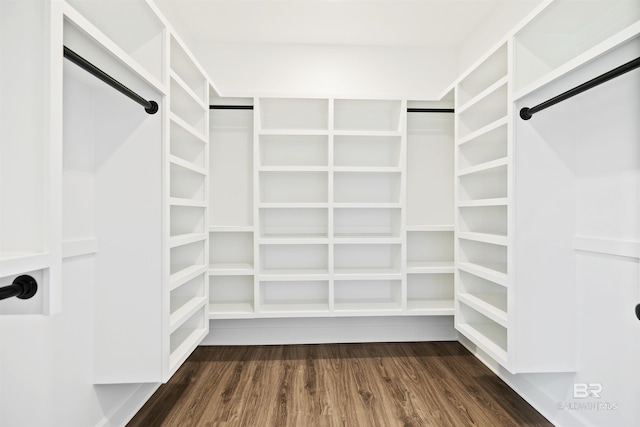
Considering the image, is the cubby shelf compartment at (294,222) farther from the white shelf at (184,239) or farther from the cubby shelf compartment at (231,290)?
the white shelf at (184,239)

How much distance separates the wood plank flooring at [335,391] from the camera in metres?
1.85

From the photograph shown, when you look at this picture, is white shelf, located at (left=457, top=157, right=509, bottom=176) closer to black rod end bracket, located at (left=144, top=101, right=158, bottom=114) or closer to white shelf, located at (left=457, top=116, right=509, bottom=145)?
white shelf, located at (left=457, top=116, right=509, bottom=145)

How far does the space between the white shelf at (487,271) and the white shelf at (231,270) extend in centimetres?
153

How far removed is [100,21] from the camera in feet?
4.91

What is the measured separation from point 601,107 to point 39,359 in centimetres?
256

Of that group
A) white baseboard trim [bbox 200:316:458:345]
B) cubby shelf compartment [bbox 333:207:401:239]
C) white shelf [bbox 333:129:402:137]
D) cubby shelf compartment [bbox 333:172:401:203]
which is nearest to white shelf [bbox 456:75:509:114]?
white shelf [bbox 333:129:402:137]

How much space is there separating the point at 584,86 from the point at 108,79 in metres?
1.85

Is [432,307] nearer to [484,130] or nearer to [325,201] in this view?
[325,201]

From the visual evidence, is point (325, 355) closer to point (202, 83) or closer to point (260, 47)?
point (202, 83)

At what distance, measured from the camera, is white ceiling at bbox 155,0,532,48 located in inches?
96.7

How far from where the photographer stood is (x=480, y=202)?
2.11m

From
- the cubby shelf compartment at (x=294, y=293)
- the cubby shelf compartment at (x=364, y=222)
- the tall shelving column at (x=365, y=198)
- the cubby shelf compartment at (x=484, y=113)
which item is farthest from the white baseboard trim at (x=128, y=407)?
the cubby shelf compartment at (x=484, y=113)

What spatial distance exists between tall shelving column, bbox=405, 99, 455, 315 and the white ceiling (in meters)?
0.65

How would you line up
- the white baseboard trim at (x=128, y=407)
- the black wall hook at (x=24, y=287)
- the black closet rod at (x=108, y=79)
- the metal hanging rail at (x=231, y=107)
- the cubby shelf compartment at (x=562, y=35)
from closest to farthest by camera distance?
the black wall hook at (x=24, y=287), the black closet rod at (x=108, y=79), the cubby shelf compartment at (x=562, y=35), the white baseboard trim at (x=128, y=407), the metal hanging rail at (x=231, y=107)
